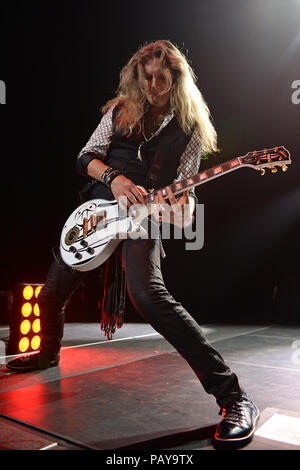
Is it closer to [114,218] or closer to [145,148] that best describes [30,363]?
[114,218]

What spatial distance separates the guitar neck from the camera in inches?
62.1

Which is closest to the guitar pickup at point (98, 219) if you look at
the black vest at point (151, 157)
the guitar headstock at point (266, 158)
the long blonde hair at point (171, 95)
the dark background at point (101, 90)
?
the black vest at point (151, 157)

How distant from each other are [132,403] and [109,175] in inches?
39.1

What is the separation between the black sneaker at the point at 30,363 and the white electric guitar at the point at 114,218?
644 millimetres

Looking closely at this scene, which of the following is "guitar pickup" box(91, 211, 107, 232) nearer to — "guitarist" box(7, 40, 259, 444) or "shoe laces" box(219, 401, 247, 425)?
"guitarist" box(7, 40, 259, 444)

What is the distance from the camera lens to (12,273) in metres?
6.49

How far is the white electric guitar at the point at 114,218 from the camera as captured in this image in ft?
5.17

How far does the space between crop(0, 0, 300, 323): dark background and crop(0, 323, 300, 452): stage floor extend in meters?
3.53

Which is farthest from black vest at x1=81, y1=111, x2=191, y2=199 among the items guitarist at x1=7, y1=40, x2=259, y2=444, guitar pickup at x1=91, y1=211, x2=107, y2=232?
guitar pickup at x1=91, y1=211, x2=107, y2=232

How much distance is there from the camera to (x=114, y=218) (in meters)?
1.62

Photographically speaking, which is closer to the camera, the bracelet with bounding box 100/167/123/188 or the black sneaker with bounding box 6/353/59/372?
the bracelet with bounding box 100/167/123/188

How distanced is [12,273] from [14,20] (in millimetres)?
4019

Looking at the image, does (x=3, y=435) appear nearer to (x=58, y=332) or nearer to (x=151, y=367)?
(x=58, y=332)
